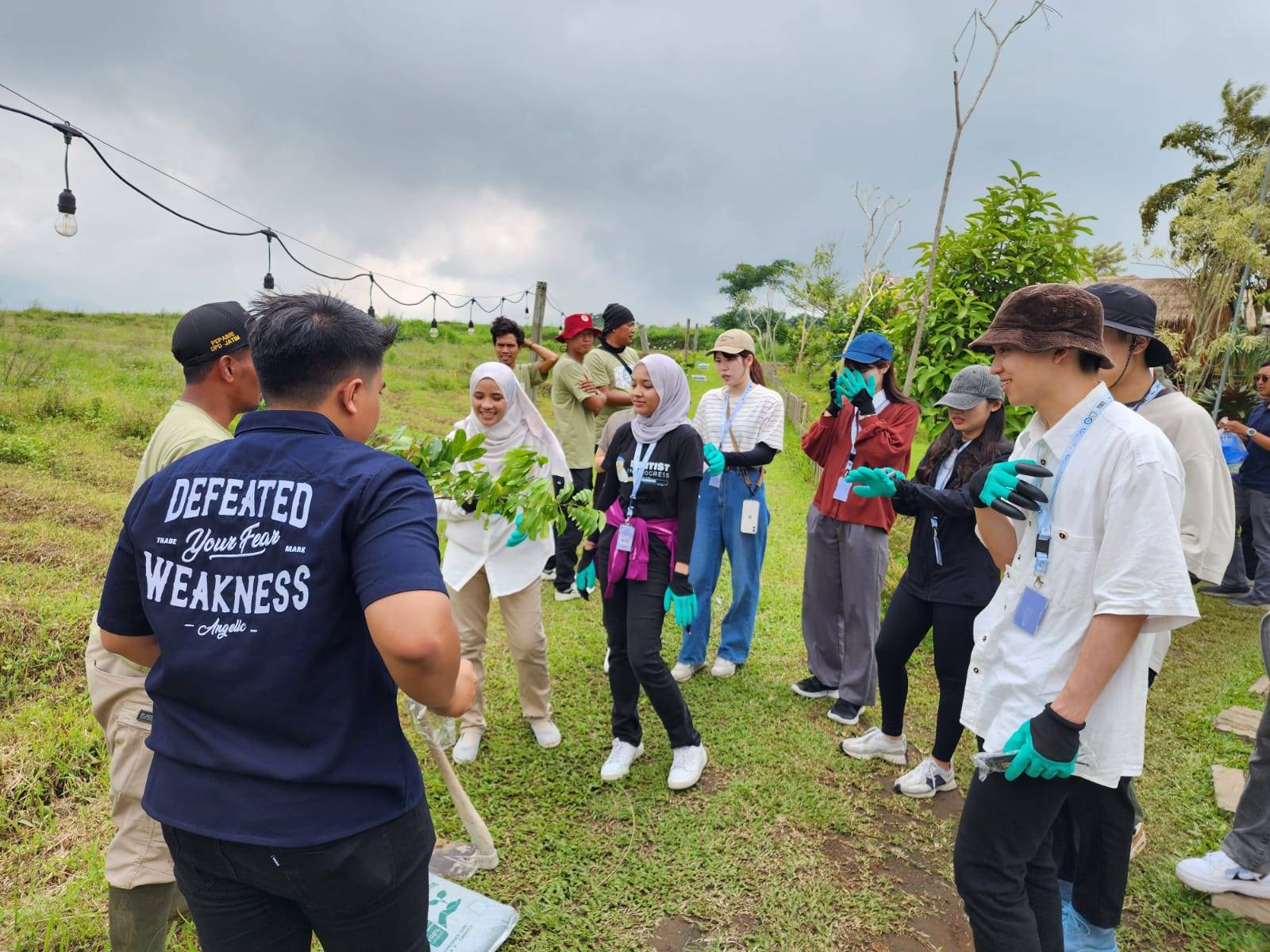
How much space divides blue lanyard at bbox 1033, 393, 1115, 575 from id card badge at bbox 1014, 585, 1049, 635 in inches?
2.4

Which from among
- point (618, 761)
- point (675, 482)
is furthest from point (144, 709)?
point (675, 482)

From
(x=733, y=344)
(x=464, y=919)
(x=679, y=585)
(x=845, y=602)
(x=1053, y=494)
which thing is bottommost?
(x=464, y=919)

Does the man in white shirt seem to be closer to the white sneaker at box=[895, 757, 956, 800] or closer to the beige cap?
the white sneaker at box=[895, 757, 956, 800]

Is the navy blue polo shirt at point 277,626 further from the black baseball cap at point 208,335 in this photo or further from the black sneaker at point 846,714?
the black sneaker at point 846,714

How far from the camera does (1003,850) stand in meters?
1.77

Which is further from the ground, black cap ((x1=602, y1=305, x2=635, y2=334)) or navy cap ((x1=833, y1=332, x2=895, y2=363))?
black cap ((x1=602, y1=305, x2=635, y2=334))

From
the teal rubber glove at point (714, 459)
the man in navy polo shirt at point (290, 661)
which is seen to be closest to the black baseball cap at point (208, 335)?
the man in navy polo shirt at point (290, 661)

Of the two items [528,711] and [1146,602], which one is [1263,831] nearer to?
[1146,602]

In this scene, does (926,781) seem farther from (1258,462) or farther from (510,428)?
(1258,462)

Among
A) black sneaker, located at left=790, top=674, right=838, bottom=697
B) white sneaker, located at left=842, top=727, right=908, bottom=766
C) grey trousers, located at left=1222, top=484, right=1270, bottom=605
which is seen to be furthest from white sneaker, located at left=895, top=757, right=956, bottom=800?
grey trousers, located at left=1222, top=484, right=1270, bottom=605

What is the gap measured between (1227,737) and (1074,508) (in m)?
3.38

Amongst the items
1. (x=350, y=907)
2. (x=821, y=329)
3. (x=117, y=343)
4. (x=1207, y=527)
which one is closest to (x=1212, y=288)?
(x=1207, y=527)

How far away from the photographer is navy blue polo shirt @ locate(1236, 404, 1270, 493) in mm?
6070

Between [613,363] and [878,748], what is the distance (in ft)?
11.5
